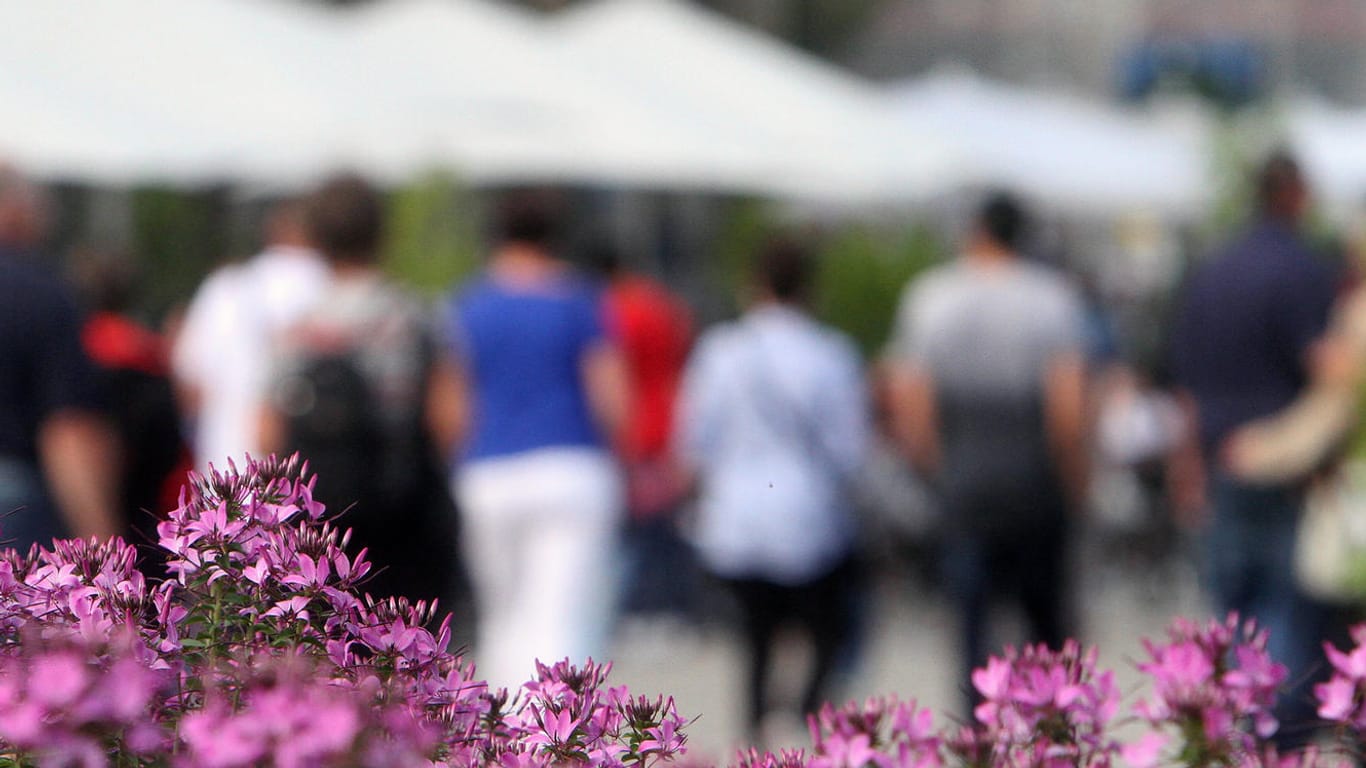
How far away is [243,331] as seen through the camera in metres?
6.57

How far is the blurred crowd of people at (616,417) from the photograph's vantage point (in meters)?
5.32

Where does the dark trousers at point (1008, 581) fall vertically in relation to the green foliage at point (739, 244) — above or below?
below

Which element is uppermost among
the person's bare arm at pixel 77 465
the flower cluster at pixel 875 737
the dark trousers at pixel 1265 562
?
the dark trousers at pixel 1265 562

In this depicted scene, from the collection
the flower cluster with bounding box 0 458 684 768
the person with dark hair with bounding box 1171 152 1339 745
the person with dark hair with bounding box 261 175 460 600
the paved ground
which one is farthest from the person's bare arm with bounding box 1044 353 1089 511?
the flower cluster with bounding box 0 458 684 768

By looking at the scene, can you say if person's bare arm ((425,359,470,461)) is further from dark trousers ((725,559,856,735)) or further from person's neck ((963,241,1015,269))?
person's neck ((963,241,1015,269))

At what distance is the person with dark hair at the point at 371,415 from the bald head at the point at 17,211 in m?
0.64

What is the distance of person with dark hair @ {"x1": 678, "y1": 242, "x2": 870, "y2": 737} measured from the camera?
6801 mm

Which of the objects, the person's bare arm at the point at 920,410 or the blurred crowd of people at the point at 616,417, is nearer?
the blurred crowd of people at the point at 616,417

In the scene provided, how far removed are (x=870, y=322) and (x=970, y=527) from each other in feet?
21.1

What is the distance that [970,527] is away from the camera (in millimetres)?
6652

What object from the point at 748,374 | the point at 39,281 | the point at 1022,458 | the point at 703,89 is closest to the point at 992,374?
the point at 1022,458

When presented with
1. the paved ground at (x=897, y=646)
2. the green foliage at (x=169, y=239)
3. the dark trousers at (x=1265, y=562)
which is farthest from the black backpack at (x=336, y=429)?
the green foliage at (x=169, y=239)

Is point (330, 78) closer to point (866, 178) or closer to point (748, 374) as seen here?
point (866, 178)

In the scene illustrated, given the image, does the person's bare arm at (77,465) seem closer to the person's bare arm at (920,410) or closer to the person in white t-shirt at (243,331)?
the person in white t-shirt at (243,331)
